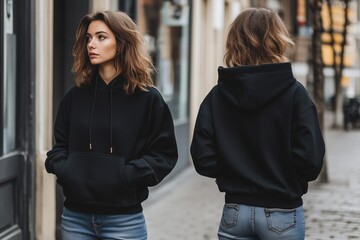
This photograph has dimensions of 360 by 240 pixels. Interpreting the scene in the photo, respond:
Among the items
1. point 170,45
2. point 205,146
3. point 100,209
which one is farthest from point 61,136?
point 170,45

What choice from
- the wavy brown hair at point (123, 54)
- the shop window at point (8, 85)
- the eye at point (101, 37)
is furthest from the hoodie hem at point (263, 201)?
the shop window at point (8, 85)

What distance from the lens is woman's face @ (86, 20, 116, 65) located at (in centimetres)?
324

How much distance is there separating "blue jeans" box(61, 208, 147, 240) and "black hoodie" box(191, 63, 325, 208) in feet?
1.46

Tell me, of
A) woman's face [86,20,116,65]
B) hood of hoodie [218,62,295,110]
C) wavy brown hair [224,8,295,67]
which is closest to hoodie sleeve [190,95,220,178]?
hood of hoodie [218,62,295,110]

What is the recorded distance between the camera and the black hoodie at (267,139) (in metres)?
3.03

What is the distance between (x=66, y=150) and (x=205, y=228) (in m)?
4.34

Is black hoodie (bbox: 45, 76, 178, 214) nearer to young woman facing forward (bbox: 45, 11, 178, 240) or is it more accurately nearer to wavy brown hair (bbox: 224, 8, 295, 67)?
young woman facing forward (bbox: 45, 11, 178, 240)

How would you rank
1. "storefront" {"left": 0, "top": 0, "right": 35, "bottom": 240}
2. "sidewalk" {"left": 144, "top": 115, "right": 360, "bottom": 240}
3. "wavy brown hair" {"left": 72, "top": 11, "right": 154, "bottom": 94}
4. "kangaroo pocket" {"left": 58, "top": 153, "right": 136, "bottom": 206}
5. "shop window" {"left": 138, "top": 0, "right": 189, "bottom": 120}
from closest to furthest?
"kangaroo pocket" {"left": 58, "top": 153, "right": 136, "bottom": 206} → "wavy brown hair" {"left": 72, "top": 11, "right": 154, "bottom": 94} → "storefront" {"left": 0, "top": 0, "right": 35, "bottom": 240} → "sidewalk" {"left": 144, "top": 115, "right": 360, "bottom": 240} → "shop window" {"left": 138, "top": 0, "right": 189, "bottom": 120}

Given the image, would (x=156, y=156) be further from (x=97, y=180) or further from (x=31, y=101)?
(x=31, y=101)

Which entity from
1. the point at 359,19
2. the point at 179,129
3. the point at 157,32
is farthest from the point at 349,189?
the point at 359,19

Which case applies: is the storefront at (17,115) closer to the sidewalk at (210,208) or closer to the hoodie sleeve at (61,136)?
the sidewalk at (210,208)

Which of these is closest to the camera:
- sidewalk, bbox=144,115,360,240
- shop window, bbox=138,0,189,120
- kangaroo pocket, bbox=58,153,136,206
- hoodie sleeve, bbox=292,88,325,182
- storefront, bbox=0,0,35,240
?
hoodie sleeve, bbox=292,88,325,182

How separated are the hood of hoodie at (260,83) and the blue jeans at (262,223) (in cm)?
45

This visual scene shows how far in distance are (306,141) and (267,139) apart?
0.17 metres
